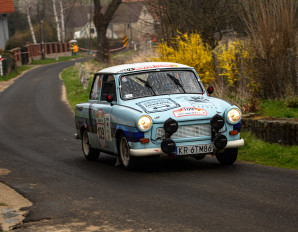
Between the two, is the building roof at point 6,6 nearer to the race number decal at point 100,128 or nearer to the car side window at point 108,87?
the car side window at point 108,87

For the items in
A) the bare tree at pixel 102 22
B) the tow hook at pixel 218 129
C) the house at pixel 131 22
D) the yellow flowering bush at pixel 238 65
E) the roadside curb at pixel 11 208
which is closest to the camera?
the roadside curb at pixel 11 208

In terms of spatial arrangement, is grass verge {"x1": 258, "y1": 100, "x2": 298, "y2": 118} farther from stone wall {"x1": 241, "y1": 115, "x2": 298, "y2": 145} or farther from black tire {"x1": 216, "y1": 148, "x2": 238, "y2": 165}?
black tire {"x1": 216, "y1": 148, "x2": 238, "y2": 165}

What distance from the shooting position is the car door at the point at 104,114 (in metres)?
10.6

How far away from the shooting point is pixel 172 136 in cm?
937

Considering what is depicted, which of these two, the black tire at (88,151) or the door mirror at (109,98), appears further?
the black tire at (88,151)

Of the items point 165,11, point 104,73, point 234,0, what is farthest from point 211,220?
point 234,0

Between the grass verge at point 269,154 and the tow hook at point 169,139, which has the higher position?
the tow hook at point 169,139

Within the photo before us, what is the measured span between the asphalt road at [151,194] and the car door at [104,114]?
466 mm

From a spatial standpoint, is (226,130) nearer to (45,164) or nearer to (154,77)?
(154,77)

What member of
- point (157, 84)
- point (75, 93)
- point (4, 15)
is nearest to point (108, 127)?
point (157, 84)

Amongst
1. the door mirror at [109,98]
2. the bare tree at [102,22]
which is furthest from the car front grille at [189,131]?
the bare tree at [102,22]

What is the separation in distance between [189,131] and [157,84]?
1623 millimetres

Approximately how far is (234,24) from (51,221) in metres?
18.1

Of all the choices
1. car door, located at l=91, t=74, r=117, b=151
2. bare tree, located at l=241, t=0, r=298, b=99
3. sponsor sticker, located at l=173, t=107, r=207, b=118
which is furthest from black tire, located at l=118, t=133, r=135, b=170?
bare tree, located at l=241, t=0, r=298, b=99
